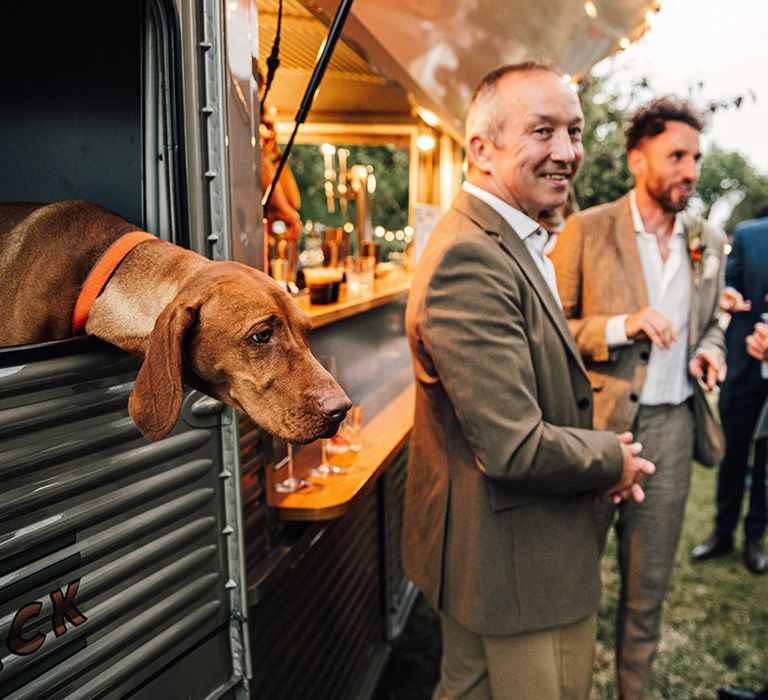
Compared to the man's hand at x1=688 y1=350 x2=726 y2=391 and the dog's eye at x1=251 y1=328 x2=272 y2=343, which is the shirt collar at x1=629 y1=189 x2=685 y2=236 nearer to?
the man's hand at x1=688 y1=350 x2=726 y2=391

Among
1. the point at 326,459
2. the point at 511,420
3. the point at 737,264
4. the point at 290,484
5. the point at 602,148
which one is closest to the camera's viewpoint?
the point at 511,420

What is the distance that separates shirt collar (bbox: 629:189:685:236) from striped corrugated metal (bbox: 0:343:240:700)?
200 cm

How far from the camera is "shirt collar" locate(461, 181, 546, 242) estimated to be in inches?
70.5

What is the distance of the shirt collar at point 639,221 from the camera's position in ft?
8.52

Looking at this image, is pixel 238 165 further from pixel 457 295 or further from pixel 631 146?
pixel 631 146

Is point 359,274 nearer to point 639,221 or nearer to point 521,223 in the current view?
point 639,221

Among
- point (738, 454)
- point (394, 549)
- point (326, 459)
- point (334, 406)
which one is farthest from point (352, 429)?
point (738, 454)

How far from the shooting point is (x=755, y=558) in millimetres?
4254

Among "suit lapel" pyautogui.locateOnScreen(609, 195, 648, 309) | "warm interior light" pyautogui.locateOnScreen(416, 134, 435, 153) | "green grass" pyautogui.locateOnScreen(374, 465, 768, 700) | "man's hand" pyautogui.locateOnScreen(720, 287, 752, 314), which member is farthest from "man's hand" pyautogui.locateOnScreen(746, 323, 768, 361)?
"warm interior light" pyautogui.locateOnScreen(416, 134, 435, 153)

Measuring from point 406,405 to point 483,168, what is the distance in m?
1.87

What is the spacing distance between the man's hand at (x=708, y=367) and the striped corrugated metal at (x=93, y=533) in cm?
198

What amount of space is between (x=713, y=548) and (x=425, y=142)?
382cm

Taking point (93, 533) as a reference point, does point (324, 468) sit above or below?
below

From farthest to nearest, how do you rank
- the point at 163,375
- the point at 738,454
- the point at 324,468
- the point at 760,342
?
the point at 738,454, the point at 760,342, the point at 324,468, the point at 163,375
